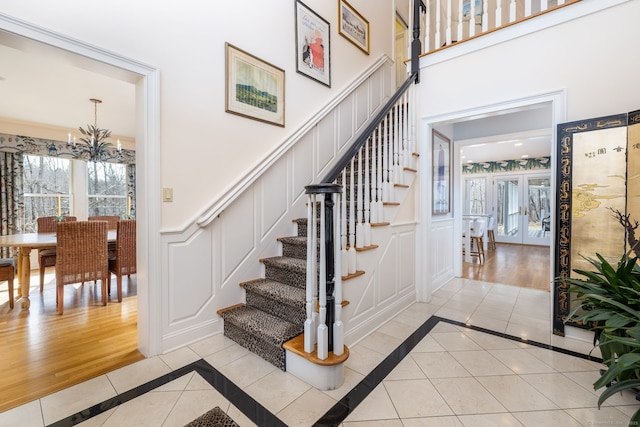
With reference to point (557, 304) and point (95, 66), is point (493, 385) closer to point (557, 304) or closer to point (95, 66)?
point (557, 304)

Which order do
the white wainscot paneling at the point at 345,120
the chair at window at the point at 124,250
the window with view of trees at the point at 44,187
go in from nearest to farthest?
the chair at window at the point at 124,250
the white wainscot paneling at the point at 345,120
the window with view of trees at the point at 44,187

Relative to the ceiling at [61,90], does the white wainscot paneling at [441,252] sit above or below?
below

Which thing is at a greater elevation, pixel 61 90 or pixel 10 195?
pixel 61 90

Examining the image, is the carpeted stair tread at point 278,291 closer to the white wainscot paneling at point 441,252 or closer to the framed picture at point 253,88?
the framed picture at point 253,88

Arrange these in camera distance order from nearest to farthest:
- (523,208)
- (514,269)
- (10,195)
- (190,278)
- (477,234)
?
(190,278) < (10,195) < (514,269) < (477,234) < (523,208)

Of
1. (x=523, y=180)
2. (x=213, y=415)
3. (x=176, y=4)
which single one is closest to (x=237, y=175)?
(x=176, y=4)

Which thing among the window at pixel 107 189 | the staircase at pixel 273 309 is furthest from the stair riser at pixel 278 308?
the window at pixel 107 189

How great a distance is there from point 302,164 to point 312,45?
1449 mm

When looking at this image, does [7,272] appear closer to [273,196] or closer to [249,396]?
[273,196]

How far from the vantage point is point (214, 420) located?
1383 mm

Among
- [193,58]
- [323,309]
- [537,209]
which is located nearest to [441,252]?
[323,309]

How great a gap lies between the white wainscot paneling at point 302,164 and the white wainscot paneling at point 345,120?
0.59 metres

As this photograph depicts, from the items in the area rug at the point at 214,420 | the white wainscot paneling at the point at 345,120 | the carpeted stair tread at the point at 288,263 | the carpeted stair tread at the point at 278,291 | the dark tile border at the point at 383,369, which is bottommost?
the dark tile border at the point at 383,369

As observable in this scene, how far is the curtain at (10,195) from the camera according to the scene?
181 inches
